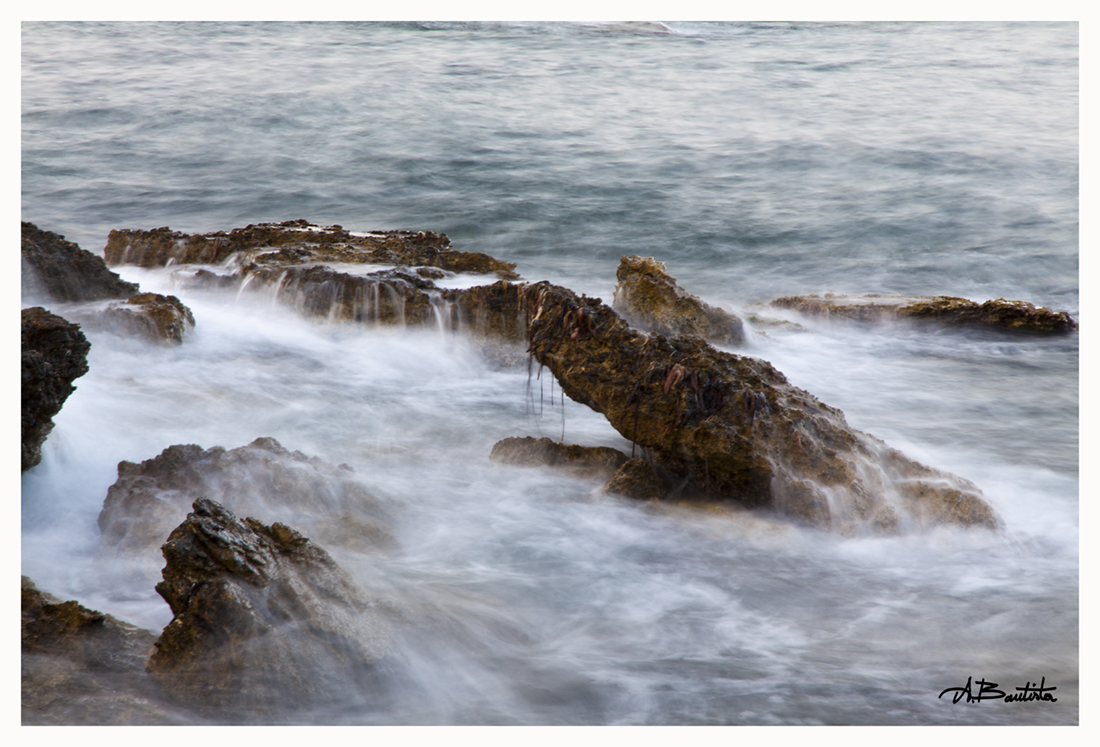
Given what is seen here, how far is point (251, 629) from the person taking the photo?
2570mm

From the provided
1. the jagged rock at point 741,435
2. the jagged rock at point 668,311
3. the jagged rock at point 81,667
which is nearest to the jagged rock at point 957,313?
the jagged rock at point 668,311

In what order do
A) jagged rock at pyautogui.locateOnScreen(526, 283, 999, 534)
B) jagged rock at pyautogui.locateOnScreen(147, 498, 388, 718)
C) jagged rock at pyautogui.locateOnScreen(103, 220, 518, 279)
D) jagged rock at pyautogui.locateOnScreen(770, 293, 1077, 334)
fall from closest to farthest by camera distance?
jagged rock at pyautogui.locateOnScreen(147, 498, 388, 718), jagged rock at pyautogui.locateOnScreen(526, 283, 999, 534), jagged rock at pyautogui.locateOnScreen(770, 293, 1077, 334), jagged rock at pyautogui.locateOnScreen(103, 220, 518, 279)

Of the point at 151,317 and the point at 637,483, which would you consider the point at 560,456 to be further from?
the point at 151,317

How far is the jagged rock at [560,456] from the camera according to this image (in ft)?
14.3

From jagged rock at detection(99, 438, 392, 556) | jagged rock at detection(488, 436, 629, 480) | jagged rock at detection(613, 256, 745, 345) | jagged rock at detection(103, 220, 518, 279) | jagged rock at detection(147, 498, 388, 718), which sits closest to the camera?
jagged rock at detection(147, 498, 388, 718)

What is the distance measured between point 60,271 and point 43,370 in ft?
10.7

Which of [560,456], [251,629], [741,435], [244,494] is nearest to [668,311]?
[560,456]

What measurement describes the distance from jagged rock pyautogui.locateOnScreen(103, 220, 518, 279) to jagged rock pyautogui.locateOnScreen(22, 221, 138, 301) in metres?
1.25

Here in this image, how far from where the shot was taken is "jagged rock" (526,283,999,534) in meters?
3.88

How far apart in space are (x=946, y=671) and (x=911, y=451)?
7.13 ft

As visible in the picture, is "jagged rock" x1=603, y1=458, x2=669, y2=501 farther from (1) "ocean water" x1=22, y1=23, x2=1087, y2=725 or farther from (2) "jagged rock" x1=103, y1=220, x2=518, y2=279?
(2) "jagged rock" x1=103, y1=220, x2=518, y2=279

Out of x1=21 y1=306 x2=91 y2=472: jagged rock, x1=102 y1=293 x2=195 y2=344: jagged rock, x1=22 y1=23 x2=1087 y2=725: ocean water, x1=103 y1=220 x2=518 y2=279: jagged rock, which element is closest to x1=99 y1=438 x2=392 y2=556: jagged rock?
x1=22 y1=23 x2=1087 y2=725: ocean water

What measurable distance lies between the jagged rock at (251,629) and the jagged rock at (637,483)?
1.60 metres
